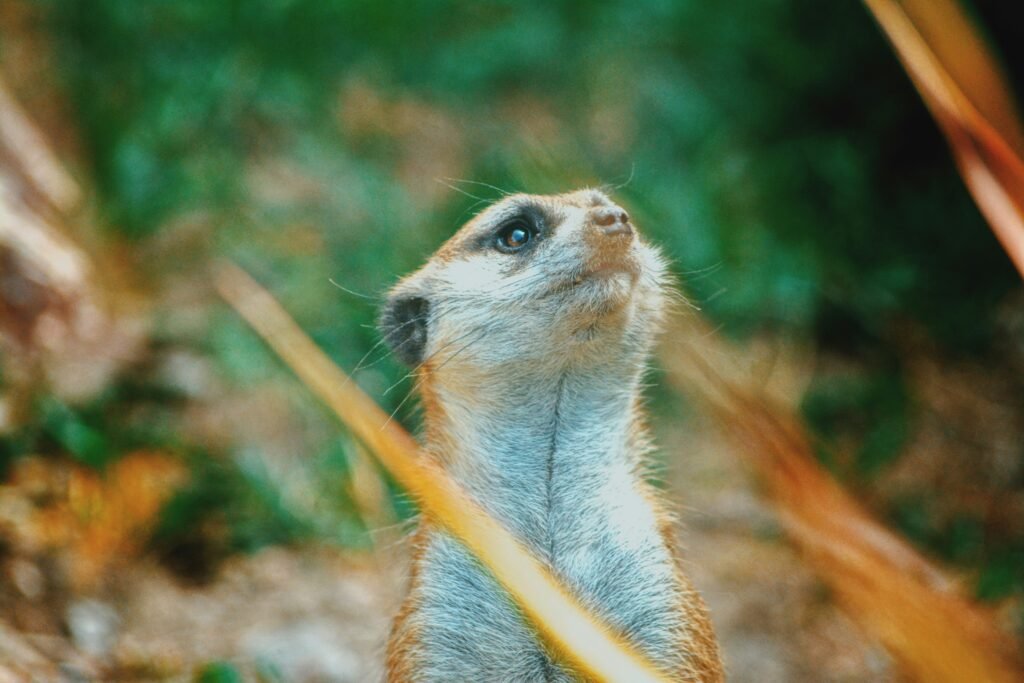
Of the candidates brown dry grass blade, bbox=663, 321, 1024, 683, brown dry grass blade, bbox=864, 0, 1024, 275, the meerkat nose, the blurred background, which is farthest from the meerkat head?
brown dry grass blade, bbox=864, 0, 1024, 275

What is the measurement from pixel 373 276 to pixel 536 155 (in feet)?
2.68

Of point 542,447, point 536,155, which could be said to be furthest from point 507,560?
point 536,155

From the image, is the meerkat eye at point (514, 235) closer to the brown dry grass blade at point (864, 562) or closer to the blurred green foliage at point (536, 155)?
the brown dry grass blade at point (864, 562)

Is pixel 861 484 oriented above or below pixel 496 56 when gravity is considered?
below

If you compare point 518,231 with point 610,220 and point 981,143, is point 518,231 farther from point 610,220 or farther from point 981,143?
point 981,143

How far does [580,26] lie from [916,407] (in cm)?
282

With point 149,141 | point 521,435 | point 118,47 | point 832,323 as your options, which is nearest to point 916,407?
point 832,323

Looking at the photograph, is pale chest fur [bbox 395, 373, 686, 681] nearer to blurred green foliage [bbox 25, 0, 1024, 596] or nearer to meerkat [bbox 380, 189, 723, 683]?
meerkat [bbox 380, 189, 723, 683]

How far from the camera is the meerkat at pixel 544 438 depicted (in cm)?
216

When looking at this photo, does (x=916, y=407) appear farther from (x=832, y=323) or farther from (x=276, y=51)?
(x=276, y=51)

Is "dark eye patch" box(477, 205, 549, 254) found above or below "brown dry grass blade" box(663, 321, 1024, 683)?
above

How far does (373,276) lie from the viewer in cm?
443

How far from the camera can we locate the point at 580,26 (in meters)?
6.00

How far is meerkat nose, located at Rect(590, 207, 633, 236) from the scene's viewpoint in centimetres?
218
